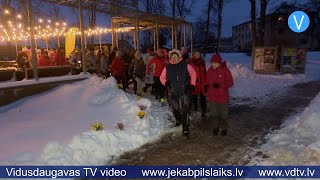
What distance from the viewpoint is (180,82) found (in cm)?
712

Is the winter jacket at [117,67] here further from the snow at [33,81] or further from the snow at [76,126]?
the snow at [33,81]

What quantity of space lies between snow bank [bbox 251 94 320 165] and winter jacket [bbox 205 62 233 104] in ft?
4.42

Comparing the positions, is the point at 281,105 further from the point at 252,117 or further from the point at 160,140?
the point at 160,140

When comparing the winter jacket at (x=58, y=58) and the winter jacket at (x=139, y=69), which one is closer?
the winter jacket at (x=139, y=69)

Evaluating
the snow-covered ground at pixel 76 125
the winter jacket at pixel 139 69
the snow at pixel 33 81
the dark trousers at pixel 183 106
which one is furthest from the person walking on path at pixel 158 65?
the dark trousers at pixel 183 106

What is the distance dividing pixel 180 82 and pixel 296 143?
266 cm

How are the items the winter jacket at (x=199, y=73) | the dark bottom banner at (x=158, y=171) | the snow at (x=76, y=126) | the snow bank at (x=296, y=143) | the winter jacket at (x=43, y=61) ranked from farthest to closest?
1. the winter jacket at (x=43, y=61)
2. the winter jacket at (x=199, y=73)
3. the snow at (x=76, y=126)
4. the snow bank at (x=296, y=143)
5. the dark bottom banner at (x=158, y=171)

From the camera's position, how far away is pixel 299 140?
639cm

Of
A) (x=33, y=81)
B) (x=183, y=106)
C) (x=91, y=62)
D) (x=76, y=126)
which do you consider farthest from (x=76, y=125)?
(x=91, y=62)

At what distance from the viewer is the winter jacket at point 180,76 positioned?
279 inches

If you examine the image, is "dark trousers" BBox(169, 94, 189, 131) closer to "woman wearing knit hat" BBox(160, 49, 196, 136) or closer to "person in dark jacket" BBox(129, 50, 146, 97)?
"woman wearing knit hat" BBox(160, 49, 196, 136)

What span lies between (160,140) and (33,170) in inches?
107

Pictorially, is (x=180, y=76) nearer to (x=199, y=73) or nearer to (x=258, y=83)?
(x=199, y=73)

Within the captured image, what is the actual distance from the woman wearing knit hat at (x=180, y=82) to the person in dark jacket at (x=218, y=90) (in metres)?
0.44
